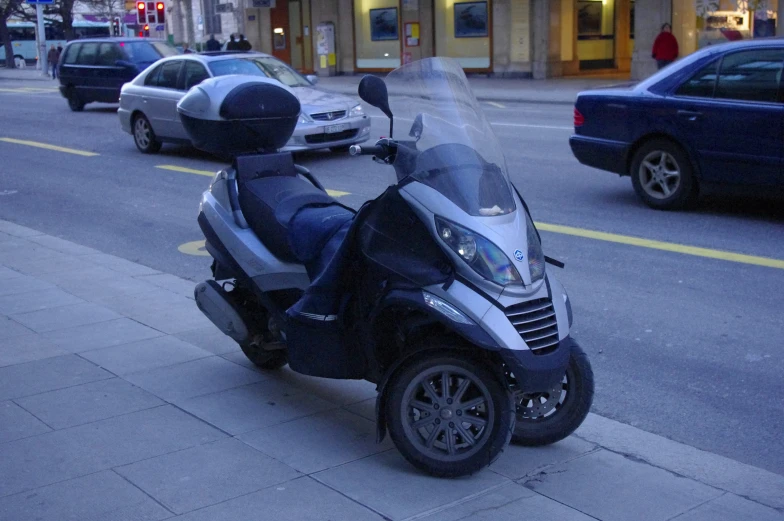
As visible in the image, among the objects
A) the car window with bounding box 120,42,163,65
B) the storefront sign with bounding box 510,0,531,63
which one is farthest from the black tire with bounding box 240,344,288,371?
the storefront sign with bounding box 510,0,531,63

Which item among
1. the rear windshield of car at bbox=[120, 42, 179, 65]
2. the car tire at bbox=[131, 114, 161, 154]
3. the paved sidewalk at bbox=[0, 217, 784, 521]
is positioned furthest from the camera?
the rear windshield of car at bbox=[120, 42, 179, 65]

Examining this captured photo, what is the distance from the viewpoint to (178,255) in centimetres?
971

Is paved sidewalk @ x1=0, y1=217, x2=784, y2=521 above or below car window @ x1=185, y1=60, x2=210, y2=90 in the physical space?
below

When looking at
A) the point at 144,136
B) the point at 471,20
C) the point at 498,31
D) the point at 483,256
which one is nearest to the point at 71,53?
the point at 144,136

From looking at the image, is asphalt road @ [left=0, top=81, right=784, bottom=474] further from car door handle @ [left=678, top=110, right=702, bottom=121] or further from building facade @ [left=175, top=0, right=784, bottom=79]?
building facade @ [left=175, top=0, right=784, bottom=79]

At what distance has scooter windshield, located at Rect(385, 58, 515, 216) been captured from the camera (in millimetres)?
4504

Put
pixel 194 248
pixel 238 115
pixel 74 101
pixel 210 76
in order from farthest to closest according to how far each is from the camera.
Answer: pixel 74 101
pixel 210 76
pixel 194 248
pixel 238 115

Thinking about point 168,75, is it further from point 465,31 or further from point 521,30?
point 465,31

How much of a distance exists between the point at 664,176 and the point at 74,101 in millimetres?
18797

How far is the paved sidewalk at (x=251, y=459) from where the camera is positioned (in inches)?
168

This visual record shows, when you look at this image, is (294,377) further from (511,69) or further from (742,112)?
(511,69)

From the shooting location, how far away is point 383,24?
38.9 metres

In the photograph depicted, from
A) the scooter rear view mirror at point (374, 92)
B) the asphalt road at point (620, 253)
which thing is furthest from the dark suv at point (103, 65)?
the scooter rear view mirror at point (374, 92)

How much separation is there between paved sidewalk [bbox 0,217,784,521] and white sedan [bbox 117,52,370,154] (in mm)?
8994
